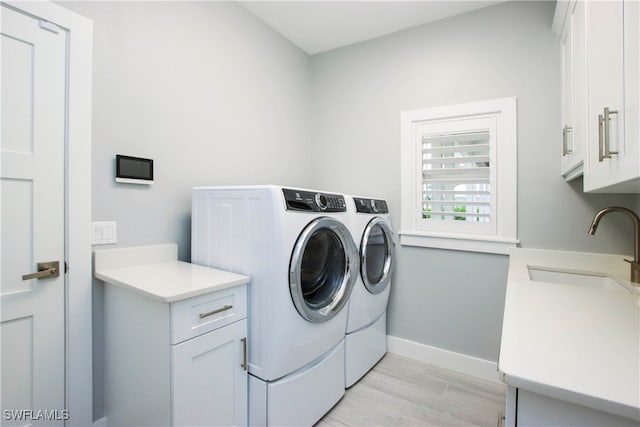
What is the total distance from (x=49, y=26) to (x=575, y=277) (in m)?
2.89

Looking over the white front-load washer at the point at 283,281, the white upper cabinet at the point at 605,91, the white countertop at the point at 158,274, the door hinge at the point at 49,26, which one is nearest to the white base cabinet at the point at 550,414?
the white upper cabinet at the point at 605,91

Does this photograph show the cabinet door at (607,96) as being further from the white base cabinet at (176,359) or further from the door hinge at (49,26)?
the door hinge at (49,26)

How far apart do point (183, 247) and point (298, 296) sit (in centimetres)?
88

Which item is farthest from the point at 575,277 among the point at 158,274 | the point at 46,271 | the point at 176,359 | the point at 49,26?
the point at 49,26

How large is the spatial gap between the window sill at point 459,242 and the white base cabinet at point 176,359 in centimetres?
150

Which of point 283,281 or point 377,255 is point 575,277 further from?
point 283,281

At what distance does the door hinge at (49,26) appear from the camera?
1.31 meters

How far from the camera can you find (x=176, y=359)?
1140mm

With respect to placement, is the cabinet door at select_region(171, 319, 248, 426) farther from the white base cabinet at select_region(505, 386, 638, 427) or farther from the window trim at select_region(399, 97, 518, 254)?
the window trim at select_region(399, 97, 518, 254)

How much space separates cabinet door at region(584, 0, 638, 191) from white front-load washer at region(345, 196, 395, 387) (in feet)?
3.78

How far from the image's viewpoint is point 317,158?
2.98 m

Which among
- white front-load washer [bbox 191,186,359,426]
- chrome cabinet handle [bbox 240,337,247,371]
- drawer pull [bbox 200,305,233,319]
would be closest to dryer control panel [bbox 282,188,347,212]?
white front-load washer [bbox 191,186,359,426]

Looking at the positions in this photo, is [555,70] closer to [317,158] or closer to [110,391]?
[317,158]

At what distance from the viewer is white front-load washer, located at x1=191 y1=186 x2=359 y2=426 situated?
1.38 metres
